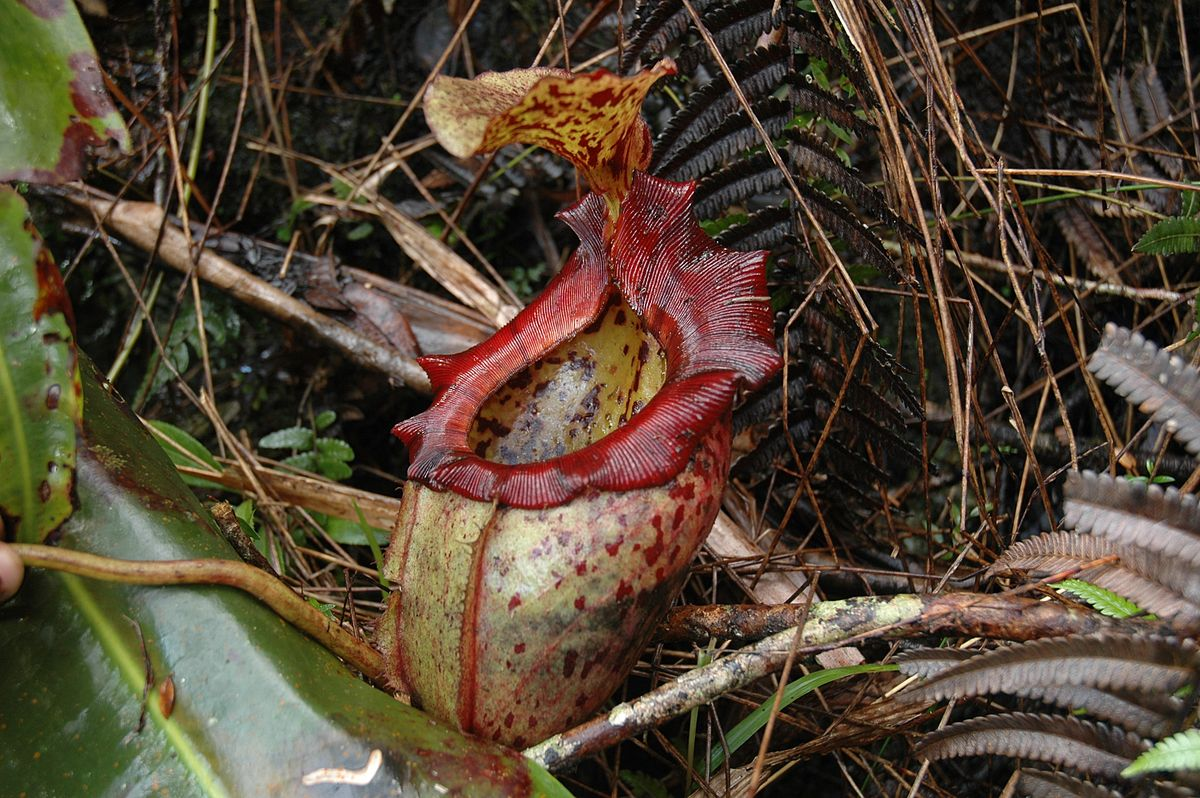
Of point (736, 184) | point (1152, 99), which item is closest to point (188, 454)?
point (736, 184)

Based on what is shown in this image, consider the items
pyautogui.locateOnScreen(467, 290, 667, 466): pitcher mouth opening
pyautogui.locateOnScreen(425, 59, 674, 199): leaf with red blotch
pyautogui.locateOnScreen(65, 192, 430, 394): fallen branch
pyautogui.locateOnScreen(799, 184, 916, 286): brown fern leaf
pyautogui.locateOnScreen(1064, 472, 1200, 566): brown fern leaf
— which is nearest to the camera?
pyautogui.locateOnScreen(1064, 472, 1200, 566): brown fern leaf

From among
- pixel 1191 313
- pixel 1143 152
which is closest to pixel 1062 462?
pixel 1191 313

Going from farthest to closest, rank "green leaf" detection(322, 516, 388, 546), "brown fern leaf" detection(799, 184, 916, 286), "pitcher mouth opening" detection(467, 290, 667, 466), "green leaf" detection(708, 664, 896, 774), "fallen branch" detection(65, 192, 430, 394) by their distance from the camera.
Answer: "fallen branch" detection(65, 192, 430, 394), "green leaf" detection(322, 516, 388, 546), "brown fern leaf" detection(799, 184, 916, 286), "pitcher mouth opening" detection(467, 290, 667, 466), "green leaf" detection(708, 664, 896, 774)

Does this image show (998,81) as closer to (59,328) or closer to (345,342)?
(345,342)

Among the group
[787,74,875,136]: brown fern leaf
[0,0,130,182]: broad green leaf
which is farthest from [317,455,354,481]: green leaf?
[787,74,875,136]: brown fern leaf

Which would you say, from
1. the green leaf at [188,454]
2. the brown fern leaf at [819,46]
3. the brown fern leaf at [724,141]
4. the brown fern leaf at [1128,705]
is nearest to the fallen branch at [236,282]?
the green leaf at [188,454]

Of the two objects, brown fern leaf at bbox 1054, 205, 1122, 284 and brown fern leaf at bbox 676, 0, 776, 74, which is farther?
brown fern leaf at bbox 1054, 205, 1122, 284

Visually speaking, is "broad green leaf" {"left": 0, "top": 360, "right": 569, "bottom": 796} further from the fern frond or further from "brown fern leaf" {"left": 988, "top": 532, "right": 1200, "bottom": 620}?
the fern frond
